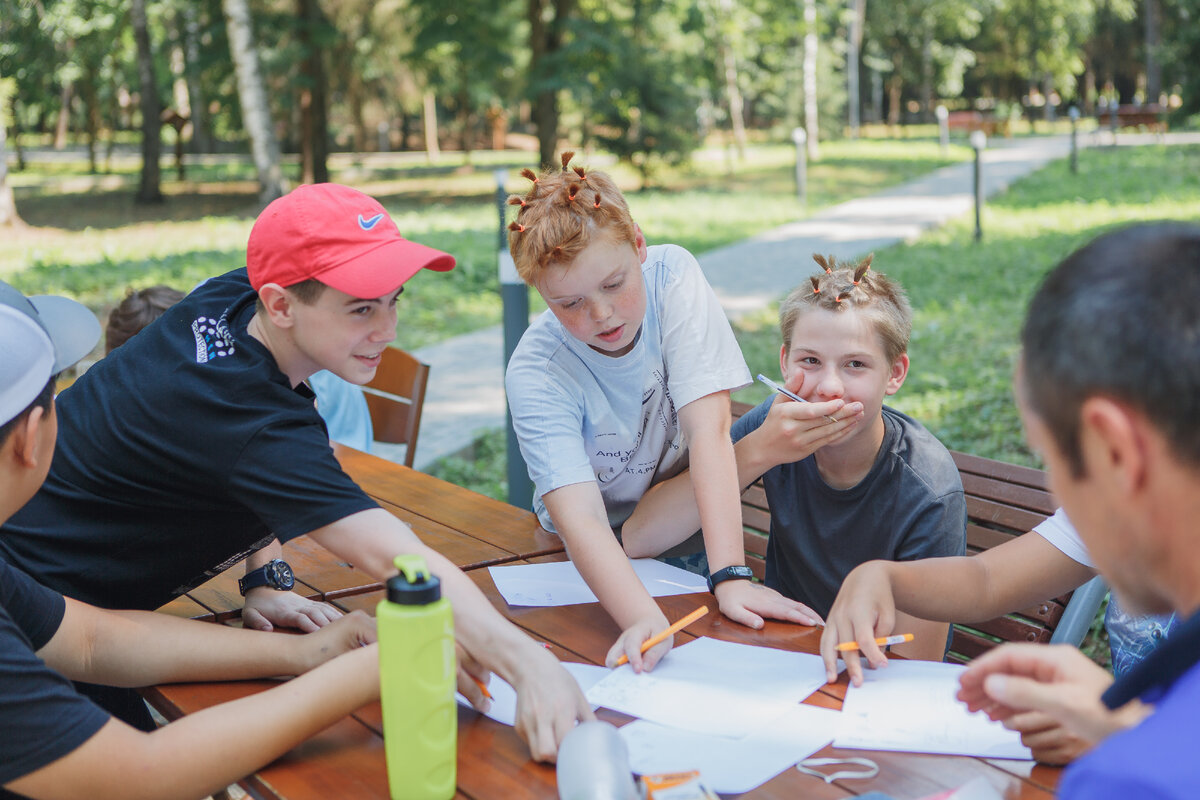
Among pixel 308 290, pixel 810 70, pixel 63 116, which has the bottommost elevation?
pixel 308 290

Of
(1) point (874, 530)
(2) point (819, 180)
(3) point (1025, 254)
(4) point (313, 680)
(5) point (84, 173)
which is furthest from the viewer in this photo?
(5) point (84, 173)

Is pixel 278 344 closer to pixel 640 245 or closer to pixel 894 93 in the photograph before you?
pixel 640 245

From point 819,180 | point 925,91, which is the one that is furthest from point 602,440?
point 925,91

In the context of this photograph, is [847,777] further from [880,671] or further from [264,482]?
[264,482]

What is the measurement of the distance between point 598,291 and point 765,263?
8.38 meters

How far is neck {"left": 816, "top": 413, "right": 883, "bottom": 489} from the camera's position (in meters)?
2.23

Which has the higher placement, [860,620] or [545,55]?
[545,55]

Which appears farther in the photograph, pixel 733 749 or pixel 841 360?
pixel 841 360

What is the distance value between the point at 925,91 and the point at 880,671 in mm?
36422

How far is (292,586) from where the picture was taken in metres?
2.05

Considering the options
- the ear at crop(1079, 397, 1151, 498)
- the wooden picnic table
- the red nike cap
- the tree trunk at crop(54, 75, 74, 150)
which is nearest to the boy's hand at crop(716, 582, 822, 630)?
the wooden picnic table

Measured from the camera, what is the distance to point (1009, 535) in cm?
239

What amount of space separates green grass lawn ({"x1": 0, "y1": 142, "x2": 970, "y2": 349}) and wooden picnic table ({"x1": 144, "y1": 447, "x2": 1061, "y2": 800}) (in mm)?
4035

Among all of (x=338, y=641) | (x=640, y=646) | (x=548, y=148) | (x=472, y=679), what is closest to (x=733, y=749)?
(x=640, y=646)
